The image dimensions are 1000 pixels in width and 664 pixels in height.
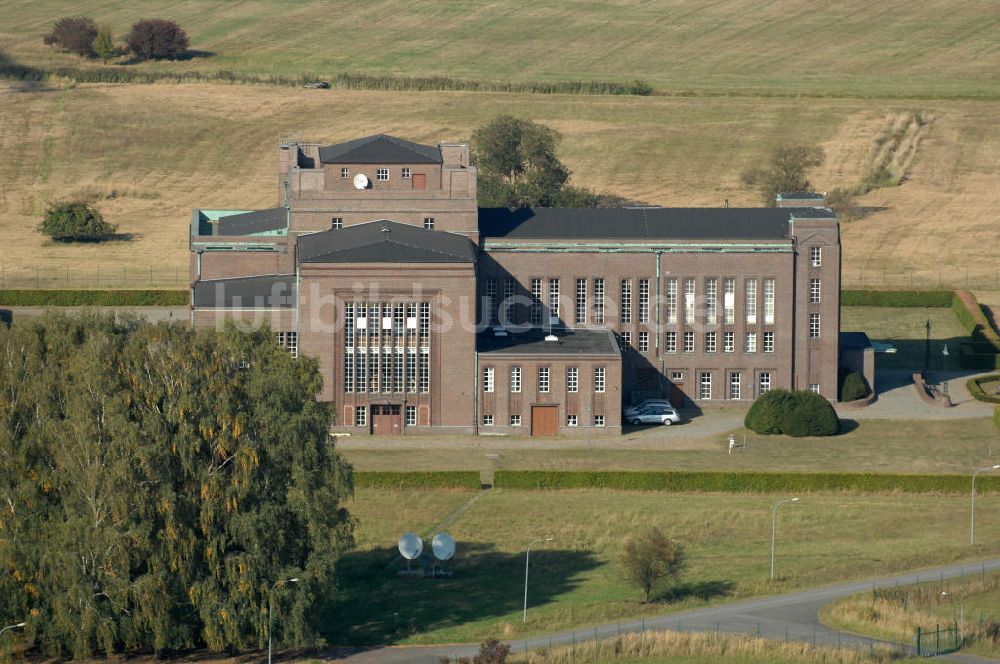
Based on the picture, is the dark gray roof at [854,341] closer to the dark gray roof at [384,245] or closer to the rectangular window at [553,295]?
the rectangular window at [553,295]

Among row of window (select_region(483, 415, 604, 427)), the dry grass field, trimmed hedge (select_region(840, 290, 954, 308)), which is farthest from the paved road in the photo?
the dry grass field

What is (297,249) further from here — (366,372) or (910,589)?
(910,589)

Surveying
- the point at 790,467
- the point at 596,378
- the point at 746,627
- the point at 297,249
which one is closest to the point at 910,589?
the point at 746,627

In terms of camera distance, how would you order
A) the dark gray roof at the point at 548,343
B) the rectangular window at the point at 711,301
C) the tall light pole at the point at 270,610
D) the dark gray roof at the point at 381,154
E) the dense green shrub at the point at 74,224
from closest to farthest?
the tall light pole at the point at 270,610
the dark gray roof at the point at 548,343
the dark gray roof at the point at 381,154
the rectangular window at the point at 711,301
the dense green shrub at the point at 74,224

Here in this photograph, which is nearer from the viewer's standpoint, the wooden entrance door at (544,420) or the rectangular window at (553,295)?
the wooden entrance door at (544,420)

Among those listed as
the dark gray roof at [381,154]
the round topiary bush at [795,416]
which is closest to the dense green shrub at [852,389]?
the round topiary bush at [795,416]

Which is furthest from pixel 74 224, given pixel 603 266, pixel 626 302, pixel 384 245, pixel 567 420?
pixel 567 420
